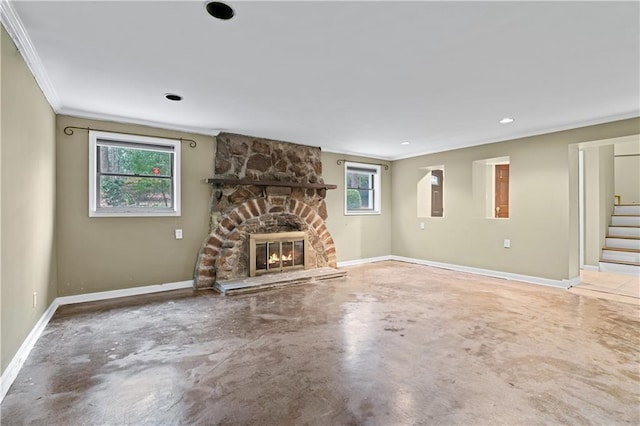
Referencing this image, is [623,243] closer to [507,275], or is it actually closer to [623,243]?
[623,243]

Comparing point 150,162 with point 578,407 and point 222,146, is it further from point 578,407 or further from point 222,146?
point 578,407

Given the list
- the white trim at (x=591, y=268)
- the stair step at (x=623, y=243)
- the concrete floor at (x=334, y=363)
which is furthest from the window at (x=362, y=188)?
the stair step at (x=623, y=243)

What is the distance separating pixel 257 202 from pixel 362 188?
2548 mm

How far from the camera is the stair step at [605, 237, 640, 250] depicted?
5.59 meters

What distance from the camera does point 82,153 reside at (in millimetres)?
3873

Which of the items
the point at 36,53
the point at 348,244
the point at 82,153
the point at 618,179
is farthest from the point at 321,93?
the point at 618,179

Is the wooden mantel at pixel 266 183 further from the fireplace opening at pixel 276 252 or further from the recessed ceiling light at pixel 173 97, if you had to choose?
the recessed ceiling light at pixel 173 97

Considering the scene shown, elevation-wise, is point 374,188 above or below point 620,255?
above

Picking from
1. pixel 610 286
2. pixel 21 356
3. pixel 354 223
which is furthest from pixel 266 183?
pixel 610 286

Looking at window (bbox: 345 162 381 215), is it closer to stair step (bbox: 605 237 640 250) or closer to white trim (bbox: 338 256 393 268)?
white trim (bbox: 338 256 393 268)

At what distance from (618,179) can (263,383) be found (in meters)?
9.03

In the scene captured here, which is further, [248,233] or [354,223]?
[354,223]

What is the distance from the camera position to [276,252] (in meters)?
5.25

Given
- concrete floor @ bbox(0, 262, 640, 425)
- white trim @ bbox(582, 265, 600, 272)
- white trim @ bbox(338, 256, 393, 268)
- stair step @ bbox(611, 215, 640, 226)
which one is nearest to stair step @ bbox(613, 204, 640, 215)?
stair step @ bbox(611, 215, 640, 226)
